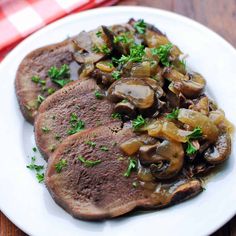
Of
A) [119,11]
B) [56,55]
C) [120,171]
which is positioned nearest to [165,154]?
[120,171]

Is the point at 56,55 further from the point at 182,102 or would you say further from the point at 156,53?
the point at 182,102

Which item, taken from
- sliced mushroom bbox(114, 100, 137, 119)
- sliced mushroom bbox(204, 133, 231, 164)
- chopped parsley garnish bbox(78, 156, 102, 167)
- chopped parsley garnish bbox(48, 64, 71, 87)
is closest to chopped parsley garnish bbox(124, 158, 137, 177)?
chopped parsley garnish bbox(78, 156, 102, 167)

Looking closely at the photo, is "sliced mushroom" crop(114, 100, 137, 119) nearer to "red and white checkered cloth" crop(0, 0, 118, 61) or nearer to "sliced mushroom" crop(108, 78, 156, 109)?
"sliced mushroom" crop(108, 78, 156, 109)

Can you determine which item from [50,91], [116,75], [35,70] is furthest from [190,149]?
[35,70]

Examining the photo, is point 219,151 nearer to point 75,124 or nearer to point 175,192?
point 175,192

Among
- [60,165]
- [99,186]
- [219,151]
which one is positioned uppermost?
[60,165]

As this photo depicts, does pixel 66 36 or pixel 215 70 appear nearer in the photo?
pixel 215 70
